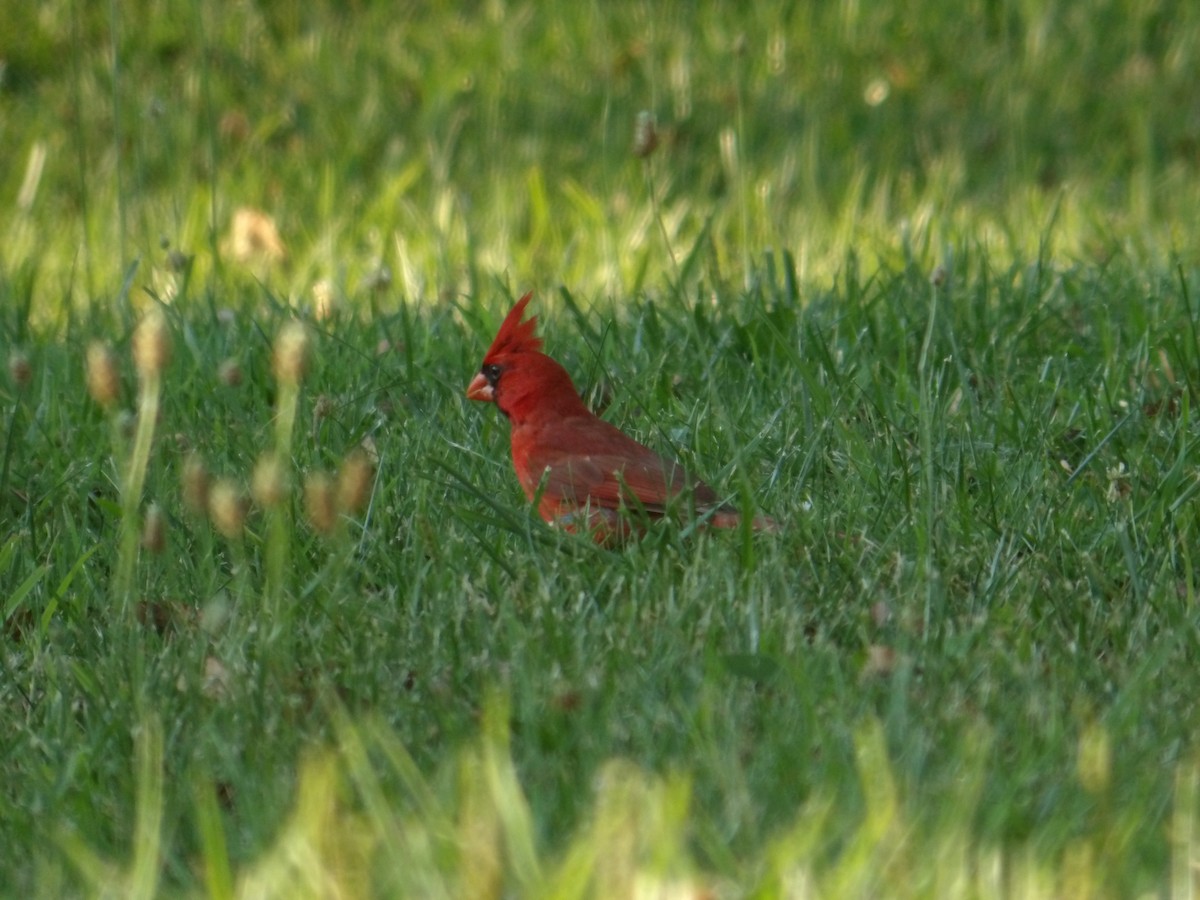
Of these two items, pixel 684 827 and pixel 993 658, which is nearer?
pixel 684 827

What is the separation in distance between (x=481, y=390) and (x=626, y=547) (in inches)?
33.5

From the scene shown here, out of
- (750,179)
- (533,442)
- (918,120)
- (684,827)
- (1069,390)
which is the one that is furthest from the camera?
(918,120)

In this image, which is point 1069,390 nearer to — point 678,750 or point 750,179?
point 678,750

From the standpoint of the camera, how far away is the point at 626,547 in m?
2.77

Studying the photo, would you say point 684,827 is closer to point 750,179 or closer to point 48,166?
Answer: point 750,179

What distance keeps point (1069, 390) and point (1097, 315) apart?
0.43 meters

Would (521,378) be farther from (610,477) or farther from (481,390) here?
(610,477)

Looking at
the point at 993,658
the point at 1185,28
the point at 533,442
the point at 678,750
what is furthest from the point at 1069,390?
the point at 1185,28

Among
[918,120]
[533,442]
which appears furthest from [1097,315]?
[918,120]

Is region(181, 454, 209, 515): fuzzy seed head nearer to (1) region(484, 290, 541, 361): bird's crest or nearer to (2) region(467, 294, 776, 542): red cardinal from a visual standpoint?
(2) region(467, 294, 776, 542): red cardinal

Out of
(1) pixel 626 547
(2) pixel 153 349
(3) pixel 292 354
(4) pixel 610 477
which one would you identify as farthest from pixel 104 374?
(4) pixel 610 477

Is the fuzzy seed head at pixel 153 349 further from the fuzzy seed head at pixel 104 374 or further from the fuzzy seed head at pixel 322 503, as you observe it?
the fuzzy seed head at pixel 322 503

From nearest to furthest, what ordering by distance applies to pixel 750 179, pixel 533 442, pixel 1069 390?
pixel 533 442 < pixel 1069 390 < pixel 750 179

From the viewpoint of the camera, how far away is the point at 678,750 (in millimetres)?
2092
